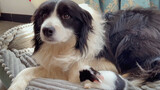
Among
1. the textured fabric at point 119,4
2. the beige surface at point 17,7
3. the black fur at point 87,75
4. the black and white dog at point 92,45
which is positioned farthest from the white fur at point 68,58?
the beige surface at point 17,7

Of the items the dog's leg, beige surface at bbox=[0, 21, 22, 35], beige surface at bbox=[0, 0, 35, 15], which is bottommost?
beige surface at bbox=[0, 21, 22, 35]

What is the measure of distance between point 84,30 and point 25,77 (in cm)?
47

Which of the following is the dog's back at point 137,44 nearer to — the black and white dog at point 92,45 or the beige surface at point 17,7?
the black and white dog at point 92,45

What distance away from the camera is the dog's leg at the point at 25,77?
117 cm

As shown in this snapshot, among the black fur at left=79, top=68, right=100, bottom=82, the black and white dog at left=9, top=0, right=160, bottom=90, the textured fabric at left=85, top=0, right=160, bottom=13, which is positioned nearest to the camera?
the black fur at left=79, top=68, right=100, bottom=82

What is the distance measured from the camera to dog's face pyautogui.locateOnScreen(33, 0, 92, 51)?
110cm

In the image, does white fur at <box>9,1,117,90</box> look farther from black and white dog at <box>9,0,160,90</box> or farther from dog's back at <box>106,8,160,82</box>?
dog's back at <box>106,8,160,82</box>

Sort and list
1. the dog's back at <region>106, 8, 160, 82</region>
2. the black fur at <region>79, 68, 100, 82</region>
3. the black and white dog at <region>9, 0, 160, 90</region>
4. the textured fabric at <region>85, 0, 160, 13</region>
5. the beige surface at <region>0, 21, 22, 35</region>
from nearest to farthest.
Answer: the black fur at <region>79, 68, 100, 82</region>, the black and white dog at <region>9, 0, 160, 90</region>, the dog's back at <region>106, 8, 160, 82</region>, the textured fabric at <region>85, 0, 160, 13</region>, the beige surface at <region>0, 21, 22, 35</region>

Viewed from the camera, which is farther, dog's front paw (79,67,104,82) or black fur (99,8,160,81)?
black fur (99,8,160,81)

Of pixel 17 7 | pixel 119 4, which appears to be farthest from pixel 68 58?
pixel 17 7

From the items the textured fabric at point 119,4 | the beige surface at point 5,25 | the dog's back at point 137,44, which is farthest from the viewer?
the beige surface at point 5,25

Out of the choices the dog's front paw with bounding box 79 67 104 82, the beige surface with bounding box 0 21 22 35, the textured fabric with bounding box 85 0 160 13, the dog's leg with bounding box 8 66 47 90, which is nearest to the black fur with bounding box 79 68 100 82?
the dog's front paw with bounding box 79 67 104 82

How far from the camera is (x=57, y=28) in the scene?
1092 millimetres

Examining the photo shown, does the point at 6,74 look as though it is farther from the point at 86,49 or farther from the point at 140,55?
the point at 140,55
